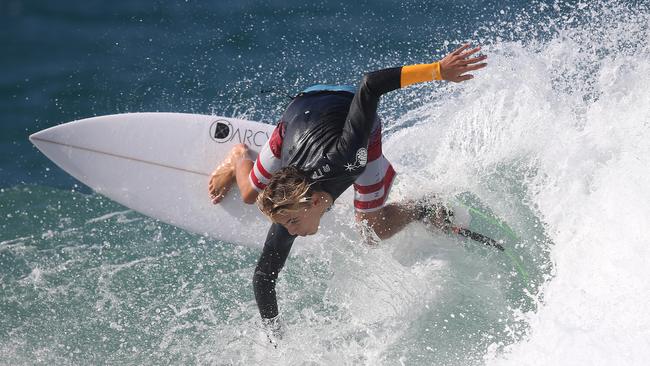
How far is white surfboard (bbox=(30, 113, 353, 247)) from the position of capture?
228 inches

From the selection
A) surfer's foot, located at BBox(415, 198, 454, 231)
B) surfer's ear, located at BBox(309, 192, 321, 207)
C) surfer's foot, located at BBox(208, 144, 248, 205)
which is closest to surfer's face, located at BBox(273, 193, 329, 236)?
surfer's ear, located at BBox(309, 192, 321, 207)

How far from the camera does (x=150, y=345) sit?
507 cm

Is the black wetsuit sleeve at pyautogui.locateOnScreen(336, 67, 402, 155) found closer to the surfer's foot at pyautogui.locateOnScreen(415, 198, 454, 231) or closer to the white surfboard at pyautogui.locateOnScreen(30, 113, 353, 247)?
the surfer's foot at pyautogui.locateOnScreen(415, 198, 454, 231)

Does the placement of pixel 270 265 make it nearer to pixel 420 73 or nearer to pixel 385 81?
pixel 385 81

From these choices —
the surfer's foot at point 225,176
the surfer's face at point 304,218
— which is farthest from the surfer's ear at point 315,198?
the surfer's foot at point 225,176

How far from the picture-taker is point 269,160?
4.99 metres

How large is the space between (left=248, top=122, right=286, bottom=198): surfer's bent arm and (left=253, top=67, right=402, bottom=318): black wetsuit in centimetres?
6

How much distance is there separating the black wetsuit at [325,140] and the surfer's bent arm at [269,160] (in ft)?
0.19

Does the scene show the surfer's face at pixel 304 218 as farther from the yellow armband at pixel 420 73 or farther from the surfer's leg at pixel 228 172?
the surfer's leg at pixel 228 172

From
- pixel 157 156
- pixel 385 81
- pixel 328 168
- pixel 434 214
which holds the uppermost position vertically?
pixel 385 81

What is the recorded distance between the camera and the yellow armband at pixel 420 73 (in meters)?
4.09

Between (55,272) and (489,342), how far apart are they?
9.96 feet

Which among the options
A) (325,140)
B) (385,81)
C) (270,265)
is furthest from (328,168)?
(270,265)

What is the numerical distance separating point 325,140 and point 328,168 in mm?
188
